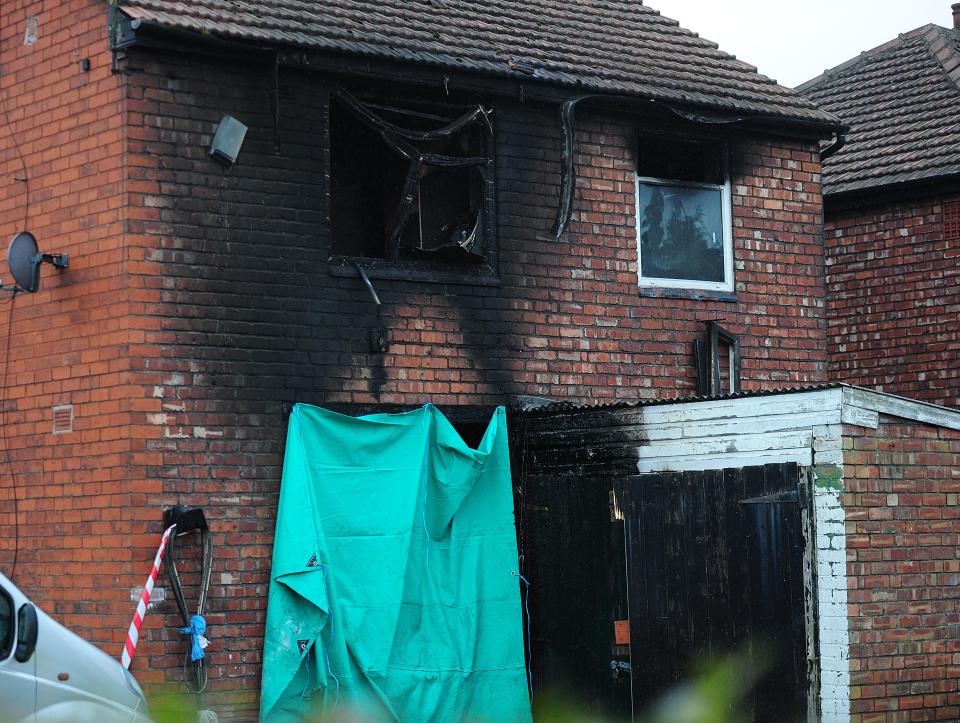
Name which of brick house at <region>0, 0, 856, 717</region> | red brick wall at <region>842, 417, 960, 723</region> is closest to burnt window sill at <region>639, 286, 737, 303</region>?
brick house at <region>0, 0, 856, 717</region>

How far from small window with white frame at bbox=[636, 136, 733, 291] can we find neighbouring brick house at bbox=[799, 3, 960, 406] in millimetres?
3589

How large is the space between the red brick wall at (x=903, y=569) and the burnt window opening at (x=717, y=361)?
10.7ft

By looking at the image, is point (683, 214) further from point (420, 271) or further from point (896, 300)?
point (896, 300)

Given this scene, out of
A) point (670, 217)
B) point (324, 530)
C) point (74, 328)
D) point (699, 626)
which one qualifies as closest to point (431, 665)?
point (324, 530)

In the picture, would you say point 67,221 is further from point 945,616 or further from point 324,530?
point 945,616

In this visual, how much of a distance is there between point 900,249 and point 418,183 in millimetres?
6941

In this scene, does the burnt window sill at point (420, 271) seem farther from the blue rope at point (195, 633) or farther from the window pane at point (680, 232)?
the blue rope at point (195, 633)

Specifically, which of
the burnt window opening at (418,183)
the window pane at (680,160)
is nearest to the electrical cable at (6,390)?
the burnt window opening at (418,183)

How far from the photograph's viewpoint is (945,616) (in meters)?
9.43

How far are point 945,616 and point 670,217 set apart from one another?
4.82m

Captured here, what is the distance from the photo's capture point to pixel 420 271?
11469 millimetres

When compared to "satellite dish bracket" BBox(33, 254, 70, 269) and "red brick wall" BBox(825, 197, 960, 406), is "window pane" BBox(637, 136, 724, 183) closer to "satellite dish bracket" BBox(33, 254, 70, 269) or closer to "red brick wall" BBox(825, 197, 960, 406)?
"red brick wall" BBox(825, 197, 960, 406)

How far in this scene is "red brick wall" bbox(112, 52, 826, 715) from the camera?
33.4 feet

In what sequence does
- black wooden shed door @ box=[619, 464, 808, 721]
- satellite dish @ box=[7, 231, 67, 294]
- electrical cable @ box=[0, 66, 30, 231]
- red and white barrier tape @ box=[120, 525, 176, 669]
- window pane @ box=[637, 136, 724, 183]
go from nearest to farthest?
black wooden shed door @ box=[619, 464, 808, 721] → red and white barrier tape @ box=[120, 525, 176, 669] → satellite dish @ box=[7, 231, 67, 294] → electrical cable @ box=[0, 66, 30, 231] → window pane @ box=[637, 136, 724, 183]
